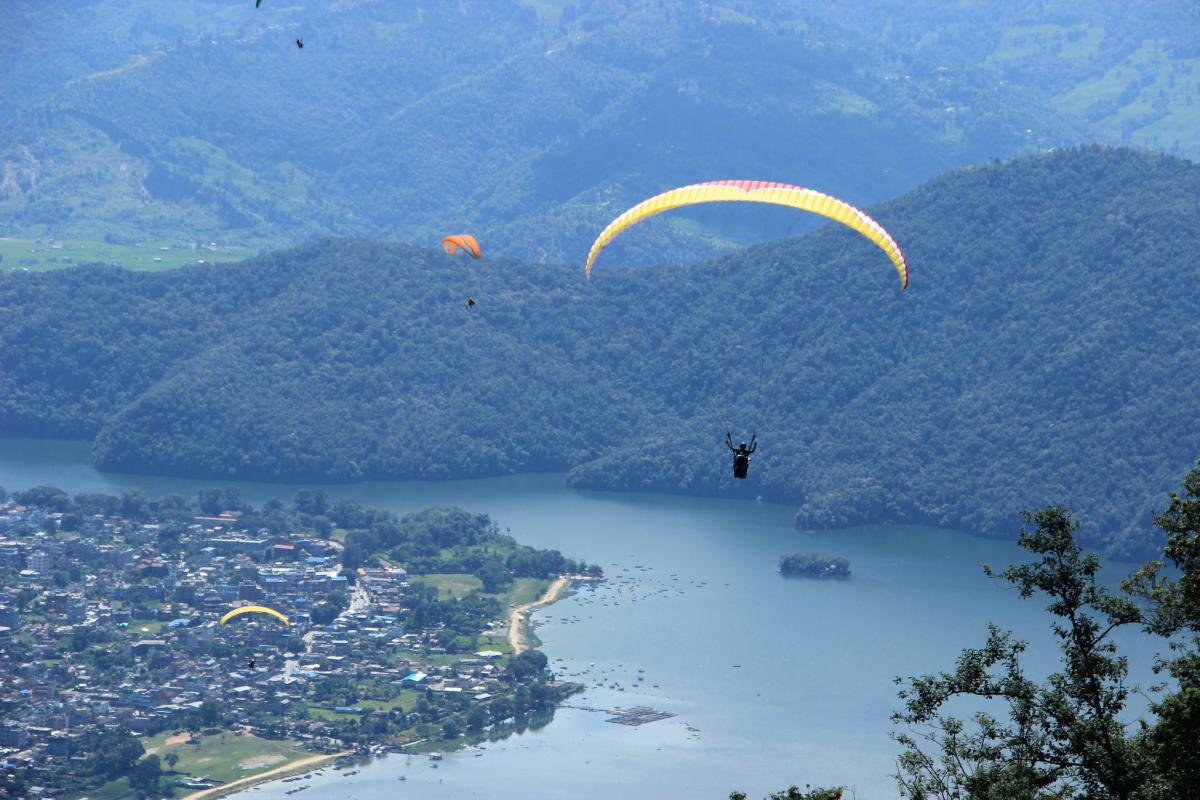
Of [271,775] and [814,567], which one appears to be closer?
[271,775]

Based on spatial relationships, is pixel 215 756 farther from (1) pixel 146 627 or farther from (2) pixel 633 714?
(1) pixel 146 627

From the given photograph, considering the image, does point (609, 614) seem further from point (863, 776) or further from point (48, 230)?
point (48, 230)

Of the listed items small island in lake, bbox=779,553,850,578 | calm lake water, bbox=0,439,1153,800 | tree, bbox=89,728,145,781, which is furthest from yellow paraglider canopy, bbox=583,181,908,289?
small island in lake, bbox=779,553,850,578

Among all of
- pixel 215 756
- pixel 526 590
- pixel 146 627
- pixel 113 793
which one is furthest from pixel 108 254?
pixel 113 793

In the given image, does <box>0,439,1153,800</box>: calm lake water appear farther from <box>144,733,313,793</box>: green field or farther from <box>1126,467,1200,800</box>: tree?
<box>1126,467,1200,800</box>: tree

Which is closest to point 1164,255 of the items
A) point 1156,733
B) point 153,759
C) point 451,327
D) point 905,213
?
point 905,213
